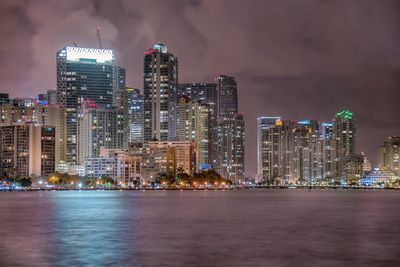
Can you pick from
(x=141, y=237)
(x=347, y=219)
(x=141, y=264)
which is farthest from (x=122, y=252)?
(x=347, y=219)

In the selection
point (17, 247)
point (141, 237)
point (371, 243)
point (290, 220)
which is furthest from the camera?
point (290, 220)

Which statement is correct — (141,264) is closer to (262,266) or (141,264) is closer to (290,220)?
(262,266)

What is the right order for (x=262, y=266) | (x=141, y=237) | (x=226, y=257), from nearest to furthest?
(x=262, y=266)
(x=226, y=257)
(x=141, y=237)

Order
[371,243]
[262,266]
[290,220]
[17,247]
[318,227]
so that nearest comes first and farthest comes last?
1. [262,266]
2. [17,247]
3. [371,243]
4. [318,227]
5. [290,220]

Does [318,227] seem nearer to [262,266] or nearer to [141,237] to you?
[141,237]

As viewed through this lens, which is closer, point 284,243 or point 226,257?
point 226,257

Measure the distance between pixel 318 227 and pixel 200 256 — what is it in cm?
2726

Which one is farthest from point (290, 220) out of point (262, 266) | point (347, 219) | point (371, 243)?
point (262, 266)

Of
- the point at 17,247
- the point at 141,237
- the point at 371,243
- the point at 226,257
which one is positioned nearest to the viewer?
the point at 226,257

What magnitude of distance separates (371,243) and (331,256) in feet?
33.2

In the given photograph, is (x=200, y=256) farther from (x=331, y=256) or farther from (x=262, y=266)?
A: (x=331, y=256)

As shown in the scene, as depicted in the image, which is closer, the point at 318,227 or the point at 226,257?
the point at 226,257

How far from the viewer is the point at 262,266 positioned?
47219 mm

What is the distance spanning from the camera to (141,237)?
6500 centimetres
